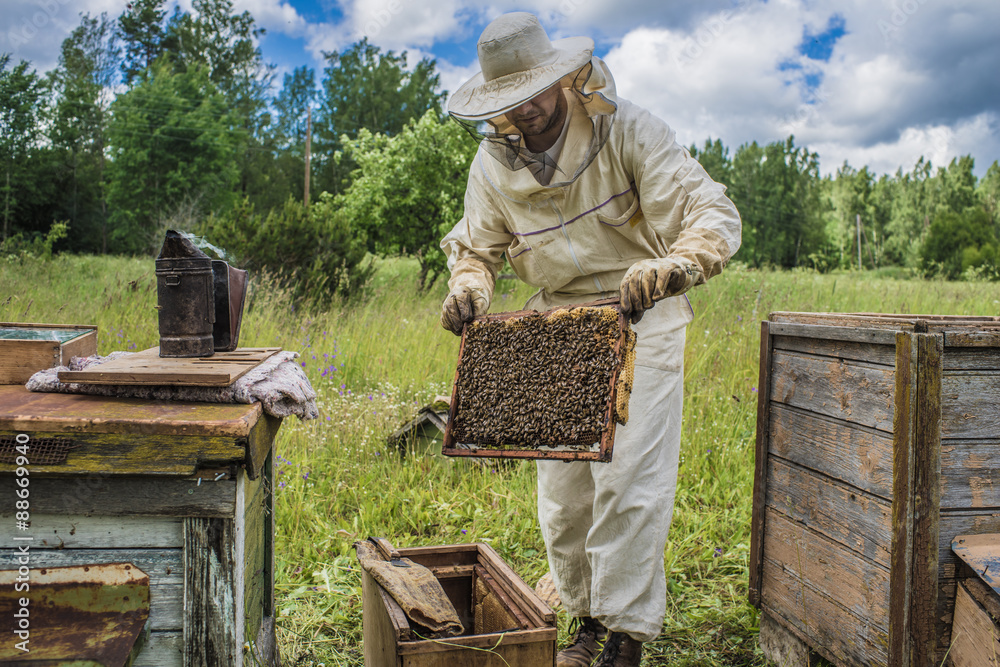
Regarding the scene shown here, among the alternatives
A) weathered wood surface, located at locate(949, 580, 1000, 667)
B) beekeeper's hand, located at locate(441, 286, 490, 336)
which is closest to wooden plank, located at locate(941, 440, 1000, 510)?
weathered wood surface, located at locate(949, 580, 1000, 667)

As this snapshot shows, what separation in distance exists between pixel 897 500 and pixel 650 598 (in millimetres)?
905

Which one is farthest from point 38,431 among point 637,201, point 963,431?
point 963,431

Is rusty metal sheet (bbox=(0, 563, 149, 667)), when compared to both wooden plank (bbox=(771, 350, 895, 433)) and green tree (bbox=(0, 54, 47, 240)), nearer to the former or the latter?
wooden plank (bbox=(771, 350, 895, 433))

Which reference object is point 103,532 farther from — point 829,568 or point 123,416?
point 829,568

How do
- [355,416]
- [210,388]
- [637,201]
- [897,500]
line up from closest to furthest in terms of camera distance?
[210,388] < [897,500] < [637,201] < [355,416]

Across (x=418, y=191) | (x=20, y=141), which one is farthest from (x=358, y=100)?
(x=418, y=191)

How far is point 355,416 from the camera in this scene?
4.38m

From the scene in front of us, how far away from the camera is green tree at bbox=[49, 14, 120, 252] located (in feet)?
80.7

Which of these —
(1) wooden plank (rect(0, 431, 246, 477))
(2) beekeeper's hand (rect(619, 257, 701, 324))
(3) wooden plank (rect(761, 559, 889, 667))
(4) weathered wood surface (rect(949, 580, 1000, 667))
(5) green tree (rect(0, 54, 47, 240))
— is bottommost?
(3) wooden plank (rect(761, 559, 889, 667))

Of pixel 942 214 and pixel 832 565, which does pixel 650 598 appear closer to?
pixel 832 565

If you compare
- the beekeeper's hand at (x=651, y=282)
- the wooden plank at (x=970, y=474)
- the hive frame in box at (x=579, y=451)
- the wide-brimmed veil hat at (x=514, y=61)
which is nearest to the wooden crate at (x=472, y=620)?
the hive frame in box at (x=579, y=451)

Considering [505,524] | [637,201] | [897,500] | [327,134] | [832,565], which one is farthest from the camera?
[327,134]

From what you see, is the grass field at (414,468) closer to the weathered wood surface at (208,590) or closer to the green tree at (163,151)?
the weathered wood surface at (208,590)

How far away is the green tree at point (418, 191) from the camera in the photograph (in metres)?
11.0
